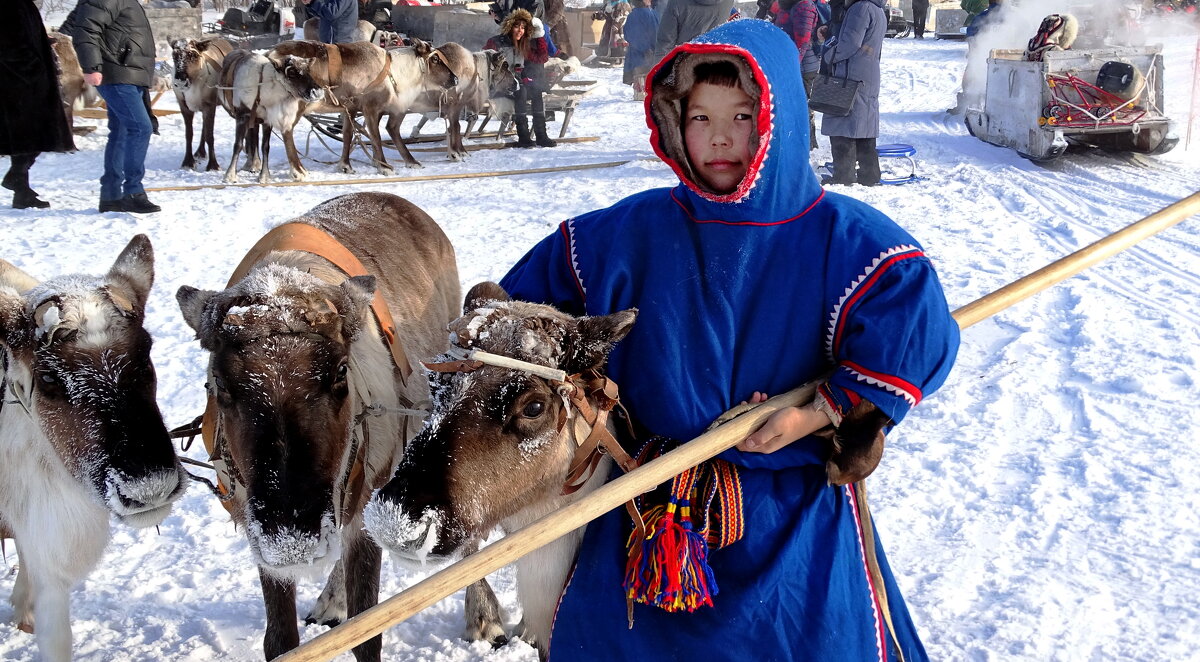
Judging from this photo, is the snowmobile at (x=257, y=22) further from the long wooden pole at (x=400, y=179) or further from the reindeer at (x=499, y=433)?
the reindeer at (x=499, y=433)

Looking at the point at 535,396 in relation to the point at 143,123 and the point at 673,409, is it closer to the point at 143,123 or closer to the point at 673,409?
the point at 673,409

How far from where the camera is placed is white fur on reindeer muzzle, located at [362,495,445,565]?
1.71 meters

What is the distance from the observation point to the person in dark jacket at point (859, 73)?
918 centimetres

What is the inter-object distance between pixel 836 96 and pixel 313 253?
24.1ft

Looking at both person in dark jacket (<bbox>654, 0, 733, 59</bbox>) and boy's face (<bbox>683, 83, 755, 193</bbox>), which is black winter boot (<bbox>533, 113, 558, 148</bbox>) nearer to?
person in dark jacket (<bbox>654, 0, 733, 59</bbox>)

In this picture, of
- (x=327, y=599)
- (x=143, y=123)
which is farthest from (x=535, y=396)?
(x=143, y=123)

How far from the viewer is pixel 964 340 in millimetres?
5586

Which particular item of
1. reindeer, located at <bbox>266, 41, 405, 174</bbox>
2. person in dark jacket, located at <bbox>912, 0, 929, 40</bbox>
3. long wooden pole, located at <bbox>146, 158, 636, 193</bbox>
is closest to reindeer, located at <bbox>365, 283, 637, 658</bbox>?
long wooden pole, located at <bbox>146, 158, 636, 193</bbox>

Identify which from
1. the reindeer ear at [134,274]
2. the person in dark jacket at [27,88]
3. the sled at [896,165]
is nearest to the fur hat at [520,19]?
the sled at [896,165]

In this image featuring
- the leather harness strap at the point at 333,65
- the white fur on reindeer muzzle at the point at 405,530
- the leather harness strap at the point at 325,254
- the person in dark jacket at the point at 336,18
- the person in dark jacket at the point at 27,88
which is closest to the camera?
the white fur on reindeer muzzle at the point at 405,530

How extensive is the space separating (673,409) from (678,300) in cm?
25

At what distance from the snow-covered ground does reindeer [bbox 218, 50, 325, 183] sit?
1765 mm

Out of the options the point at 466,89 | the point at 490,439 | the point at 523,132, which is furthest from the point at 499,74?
the point at 490,439

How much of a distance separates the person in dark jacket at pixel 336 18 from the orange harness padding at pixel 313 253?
1138 centimetres
